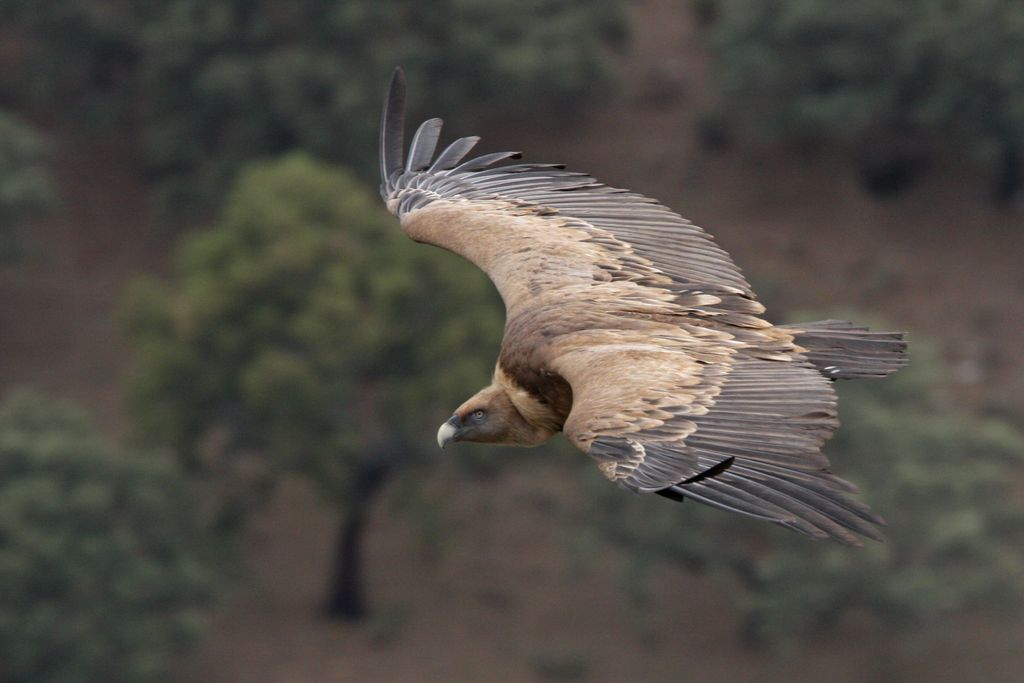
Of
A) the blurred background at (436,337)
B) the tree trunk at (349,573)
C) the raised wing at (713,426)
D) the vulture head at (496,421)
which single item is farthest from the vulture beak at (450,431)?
the tree trunk at (349,573)

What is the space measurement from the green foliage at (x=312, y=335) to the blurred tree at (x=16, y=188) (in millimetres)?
5397

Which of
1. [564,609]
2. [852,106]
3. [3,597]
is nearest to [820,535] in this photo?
[3,597]

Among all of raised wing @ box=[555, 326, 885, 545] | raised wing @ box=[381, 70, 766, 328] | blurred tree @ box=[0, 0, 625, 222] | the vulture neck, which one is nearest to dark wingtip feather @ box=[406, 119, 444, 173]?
raised wing @ box=[381, 70, 766, 328]

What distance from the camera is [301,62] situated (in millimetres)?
30531

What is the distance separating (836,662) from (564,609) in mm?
4292

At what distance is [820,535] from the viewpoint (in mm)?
6629

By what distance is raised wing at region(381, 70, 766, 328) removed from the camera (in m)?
9.40

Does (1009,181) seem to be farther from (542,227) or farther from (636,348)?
(636,348)

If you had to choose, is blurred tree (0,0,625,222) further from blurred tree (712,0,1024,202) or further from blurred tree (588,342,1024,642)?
blurred tree (588,342,1024,642)

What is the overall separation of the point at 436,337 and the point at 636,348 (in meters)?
16.1

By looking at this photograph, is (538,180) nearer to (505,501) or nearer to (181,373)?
(181,373)

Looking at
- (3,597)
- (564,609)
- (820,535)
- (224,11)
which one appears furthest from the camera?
(224,11)

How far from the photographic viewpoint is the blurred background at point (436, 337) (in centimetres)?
2420

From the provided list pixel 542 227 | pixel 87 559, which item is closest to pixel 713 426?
pixel 542 227
